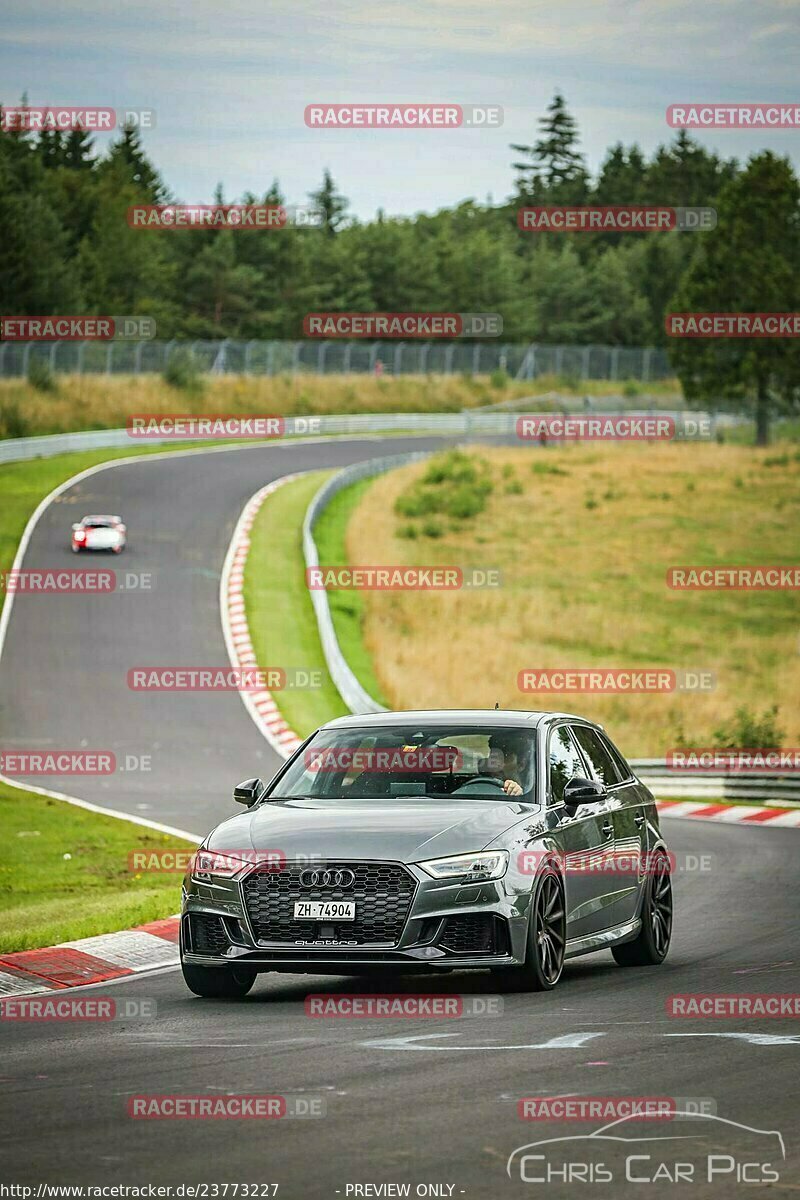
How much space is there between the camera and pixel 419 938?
1033 cm

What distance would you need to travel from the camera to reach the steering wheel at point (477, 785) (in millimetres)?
11469

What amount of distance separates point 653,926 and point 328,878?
3.13m

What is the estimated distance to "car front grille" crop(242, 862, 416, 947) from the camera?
1034 centimetres

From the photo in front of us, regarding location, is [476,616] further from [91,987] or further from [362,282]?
[362,282]

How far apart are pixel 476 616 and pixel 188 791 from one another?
70.6 ft

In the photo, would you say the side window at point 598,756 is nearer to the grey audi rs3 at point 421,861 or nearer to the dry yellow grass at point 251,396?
the grey audi rs3 at point 421,861

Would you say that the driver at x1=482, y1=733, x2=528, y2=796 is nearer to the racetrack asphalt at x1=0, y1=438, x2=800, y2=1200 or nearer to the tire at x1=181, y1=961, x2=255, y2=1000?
the racetrack asphalt at x1=0, y1=438, x2=800, y2=1200

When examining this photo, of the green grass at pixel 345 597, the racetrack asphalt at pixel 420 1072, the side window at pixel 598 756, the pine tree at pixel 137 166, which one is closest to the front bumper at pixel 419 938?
the racetrack asphalt at pixel 420 1072

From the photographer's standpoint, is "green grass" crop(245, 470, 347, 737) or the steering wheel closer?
the steering wheel

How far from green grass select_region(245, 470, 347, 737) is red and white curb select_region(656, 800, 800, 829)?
6865 millimetres

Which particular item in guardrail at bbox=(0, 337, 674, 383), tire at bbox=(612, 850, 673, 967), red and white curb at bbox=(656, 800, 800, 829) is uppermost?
guardrail at bbox=(0, 337, 674, 383)

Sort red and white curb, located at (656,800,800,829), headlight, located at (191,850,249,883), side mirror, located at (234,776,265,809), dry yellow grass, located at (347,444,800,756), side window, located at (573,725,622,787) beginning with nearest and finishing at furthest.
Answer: headlight, located at (191,850,249,883), side mirror, located at (234,776,265,809), side window, located at (573,725,622,787), red and white curb, located at (656,800,800,829), dry yellow grass, located at (347,444,800,756)

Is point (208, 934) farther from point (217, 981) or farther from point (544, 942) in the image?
point (544, 942)

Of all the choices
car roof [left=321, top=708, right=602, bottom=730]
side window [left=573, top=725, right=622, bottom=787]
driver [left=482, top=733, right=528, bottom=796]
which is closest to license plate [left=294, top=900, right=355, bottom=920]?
driver [left=482, top=733, right=528, bottom=796]
